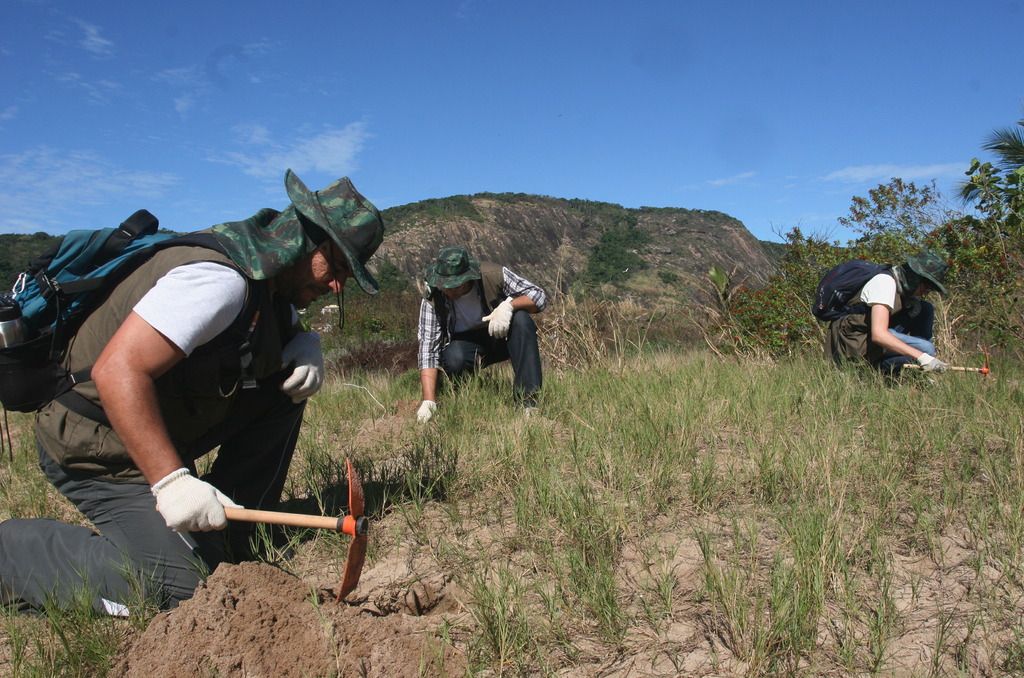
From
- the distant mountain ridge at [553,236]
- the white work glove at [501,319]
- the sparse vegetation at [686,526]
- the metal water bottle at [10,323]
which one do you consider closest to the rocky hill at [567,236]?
the distant mountain ridge at [553,236]

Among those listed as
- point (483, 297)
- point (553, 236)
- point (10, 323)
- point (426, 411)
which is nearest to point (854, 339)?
point (483, 297)

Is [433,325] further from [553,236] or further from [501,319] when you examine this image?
[553,236]

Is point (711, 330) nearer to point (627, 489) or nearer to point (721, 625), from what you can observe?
point (627, 489)

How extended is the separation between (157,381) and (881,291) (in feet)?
15.3

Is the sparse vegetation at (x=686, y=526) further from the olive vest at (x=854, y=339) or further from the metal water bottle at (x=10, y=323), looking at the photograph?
the metal water bottle at (x=10, y=323)

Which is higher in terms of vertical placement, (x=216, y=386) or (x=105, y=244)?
(x=105, y=244)

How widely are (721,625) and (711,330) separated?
8733 millimetres

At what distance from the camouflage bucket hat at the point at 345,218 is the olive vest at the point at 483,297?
2.45 metres

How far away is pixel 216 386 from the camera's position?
2.39m

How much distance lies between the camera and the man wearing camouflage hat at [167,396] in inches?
82.2

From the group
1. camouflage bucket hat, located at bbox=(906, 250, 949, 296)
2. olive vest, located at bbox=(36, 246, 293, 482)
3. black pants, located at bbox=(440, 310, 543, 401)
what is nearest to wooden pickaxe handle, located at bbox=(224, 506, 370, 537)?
olive vest, located at bbox=(36, 246, 293, 482)

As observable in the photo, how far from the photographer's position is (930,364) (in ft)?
15.7

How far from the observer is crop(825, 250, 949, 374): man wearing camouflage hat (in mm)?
4934

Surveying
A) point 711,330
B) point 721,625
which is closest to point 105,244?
point 721,625
